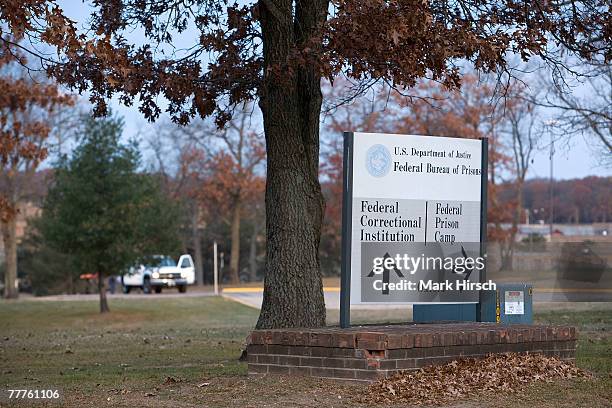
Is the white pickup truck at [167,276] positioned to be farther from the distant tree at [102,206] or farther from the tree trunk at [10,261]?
the distant tree at [102,206]

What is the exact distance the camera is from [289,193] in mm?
12023

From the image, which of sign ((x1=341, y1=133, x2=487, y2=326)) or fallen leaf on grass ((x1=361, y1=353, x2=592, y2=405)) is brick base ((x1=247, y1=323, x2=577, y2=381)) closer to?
fallen leaf on grass ((x1=361, y1=353, x2=592, y2=405))

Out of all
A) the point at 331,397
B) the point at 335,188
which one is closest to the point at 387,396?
the point at 331,397

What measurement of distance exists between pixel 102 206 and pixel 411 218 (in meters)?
24.6

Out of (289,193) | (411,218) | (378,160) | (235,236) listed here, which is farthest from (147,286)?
(378,160)

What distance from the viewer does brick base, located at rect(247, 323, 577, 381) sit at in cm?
947

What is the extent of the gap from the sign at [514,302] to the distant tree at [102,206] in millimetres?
20538

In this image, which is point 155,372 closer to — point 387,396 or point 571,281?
point 387,396

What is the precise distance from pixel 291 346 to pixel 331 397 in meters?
1.21

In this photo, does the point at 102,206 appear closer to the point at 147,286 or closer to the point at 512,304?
the point at 147,286

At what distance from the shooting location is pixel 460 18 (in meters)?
12.5

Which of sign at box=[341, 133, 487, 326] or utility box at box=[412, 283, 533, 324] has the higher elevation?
sign at box=[341, 133, 487, 326]

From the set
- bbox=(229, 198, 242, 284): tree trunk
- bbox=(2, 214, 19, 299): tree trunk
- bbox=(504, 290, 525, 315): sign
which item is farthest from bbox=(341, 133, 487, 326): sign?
bbox=(229, 198, 242, 284): tree trunk

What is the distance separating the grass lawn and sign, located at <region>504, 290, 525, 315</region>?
113cm
